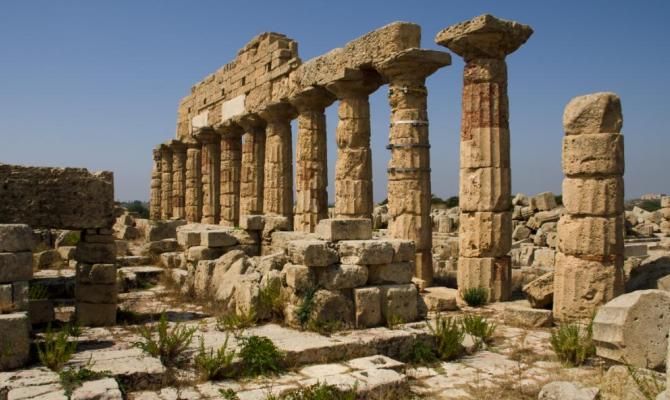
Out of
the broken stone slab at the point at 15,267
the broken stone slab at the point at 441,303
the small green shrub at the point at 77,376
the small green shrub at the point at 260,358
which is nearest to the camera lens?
the small green shrub at the point at 77,376

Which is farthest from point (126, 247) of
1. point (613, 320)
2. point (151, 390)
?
point (613, 320)

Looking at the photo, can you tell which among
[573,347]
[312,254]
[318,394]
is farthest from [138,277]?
[573,347]

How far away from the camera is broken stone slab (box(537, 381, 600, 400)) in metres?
5.79

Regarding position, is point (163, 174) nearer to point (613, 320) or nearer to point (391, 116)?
point (391, 116)

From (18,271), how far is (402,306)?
490 cm

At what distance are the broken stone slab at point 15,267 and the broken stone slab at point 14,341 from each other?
0.67 metres

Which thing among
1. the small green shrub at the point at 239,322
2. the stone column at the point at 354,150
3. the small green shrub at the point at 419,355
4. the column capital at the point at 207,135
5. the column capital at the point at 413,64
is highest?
the column capital at the point at 207,135

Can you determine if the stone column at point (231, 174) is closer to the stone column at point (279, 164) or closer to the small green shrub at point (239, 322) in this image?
the stone column at point (279, 164)

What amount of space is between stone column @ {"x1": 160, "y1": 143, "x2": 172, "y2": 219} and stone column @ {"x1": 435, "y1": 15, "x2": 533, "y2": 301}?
25.7 metres

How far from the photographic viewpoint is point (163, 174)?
36656 millimetres

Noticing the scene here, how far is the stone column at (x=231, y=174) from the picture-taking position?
85.6ft

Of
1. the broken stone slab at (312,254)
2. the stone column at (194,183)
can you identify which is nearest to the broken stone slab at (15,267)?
the broken stone slab at (312,254)

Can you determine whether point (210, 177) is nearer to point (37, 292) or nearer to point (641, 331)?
point (37, 292)

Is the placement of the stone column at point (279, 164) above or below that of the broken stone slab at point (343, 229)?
above
